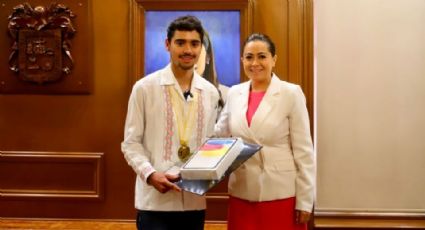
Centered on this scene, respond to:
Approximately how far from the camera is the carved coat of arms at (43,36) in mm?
3613

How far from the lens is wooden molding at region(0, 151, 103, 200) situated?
12.0ft

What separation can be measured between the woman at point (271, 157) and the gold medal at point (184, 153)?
22 centimetres

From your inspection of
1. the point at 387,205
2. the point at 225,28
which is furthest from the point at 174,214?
the point at 387,205

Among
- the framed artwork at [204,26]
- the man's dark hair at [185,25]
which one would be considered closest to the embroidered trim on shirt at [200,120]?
the man's dark hair at [185,25]

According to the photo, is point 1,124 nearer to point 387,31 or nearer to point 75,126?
point 75,126

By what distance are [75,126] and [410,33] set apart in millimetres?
2546

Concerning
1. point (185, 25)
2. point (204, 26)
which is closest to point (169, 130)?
point (185, 25)

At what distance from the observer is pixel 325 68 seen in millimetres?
3559

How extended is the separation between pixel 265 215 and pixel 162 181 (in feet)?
1.48

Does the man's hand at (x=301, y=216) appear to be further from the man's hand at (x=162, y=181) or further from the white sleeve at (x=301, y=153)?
the man's hand at (x=162, y=181)

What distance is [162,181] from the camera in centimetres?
184

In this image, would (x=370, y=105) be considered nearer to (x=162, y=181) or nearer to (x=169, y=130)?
(x=169, y=130)

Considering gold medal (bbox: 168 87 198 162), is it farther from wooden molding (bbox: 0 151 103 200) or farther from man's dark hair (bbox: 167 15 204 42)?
wooden molding (bbox: 0 151 103 200)

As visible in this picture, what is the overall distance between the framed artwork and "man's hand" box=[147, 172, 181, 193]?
70.7 inches
